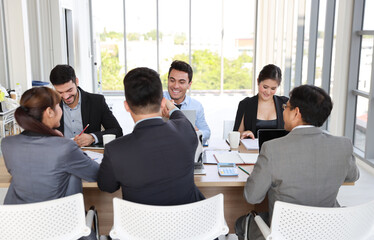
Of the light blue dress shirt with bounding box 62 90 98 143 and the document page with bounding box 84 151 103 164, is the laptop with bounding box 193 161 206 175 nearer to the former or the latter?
the document page with bounding box 84 151 103 164

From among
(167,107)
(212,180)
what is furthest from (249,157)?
(167,107)

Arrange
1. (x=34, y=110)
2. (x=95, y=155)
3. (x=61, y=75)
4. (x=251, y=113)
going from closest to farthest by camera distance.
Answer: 1. (x=34, y=110)
2. (x=95, y=155)
3. (x=61, y=75)
4. (x=251, y=113)

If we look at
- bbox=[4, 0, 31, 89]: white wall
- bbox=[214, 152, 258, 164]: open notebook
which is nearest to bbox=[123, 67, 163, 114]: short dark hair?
bbox=[214, 152, 258, 164]: open notebook

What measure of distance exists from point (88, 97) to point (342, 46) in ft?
9.84

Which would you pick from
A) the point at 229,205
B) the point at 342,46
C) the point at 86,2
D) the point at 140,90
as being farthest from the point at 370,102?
the point at 86,2

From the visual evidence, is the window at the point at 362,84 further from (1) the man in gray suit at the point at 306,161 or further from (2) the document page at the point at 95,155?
(2) the document page at the point at 95,155

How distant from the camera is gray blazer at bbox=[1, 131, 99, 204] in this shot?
169 centimetres

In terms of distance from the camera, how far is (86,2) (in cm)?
847

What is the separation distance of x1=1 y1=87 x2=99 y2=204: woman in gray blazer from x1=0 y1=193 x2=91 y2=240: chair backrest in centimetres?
23

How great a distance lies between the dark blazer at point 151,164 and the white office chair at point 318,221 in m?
0.42

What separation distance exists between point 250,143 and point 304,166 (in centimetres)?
100

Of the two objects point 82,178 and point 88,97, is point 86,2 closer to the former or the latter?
point 88,97

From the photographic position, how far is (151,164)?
5.18 feet

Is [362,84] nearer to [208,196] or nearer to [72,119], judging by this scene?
[208,196]
